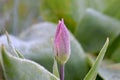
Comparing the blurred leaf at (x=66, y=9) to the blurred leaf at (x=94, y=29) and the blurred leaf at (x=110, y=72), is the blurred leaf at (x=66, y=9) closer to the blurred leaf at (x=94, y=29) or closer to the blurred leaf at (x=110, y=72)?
the blurred leaf at (x=94, y=29)

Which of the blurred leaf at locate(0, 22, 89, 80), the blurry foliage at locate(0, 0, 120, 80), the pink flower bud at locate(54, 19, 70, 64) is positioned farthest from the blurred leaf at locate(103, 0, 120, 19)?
the pink flower bud at locate(54, 19, 70, 64)

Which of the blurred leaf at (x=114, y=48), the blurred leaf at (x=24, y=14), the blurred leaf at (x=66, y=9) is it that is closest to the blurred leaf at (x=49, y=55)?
the blurred leaf at (x=114, y=48)

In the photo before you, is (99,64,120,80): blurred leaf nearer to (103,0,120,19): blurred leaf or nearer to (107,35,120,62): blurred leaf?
(107,35,120,62): blurred leaf

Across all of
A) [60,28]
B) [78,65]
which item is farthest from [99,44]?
[60,28]

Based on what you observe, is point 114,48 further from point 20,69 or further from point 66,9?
point 20,69

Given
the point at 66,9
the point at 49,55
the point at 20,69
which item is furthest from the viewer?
the point at 66,9

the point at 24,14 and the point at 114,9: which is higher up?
the point at 114,9

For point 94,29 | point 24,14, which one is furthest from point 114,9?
point 24,14
